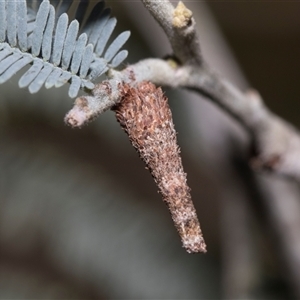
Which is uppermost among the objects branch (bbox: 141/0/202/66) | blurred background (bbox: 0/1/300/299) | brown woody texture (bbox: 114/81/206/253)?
branch (bbox: 141/0/202/66)

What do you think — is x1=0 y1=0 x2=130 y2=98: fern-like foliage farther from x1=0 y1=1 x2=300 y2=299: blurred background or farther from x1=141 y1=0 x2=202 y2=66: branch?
x1=0 y1=1 x2=300 y2=299: blurred background

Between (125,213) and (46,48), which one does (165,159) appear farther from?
(125,213)

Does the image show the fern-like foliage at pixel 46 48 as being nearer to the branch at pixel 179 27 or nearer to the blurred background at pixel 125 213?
the branch at pixel 179 27

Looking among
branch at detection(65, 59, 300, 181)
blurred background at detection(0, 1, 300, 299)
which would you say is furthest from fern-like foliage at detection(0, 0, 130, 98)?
blurred background at detection(0, 1, 300, 299)

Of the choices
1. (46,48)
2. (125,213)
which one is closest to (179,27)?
(46,48)

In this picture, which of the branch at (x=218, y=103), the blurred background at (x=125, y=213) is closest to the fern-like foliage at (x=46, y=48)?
the branch at (x=218, y=103)

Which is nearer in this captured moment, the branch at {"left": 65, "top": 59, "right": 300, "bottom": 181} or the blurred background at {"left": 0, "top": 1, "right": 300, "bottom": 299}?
the branch at {"left": 65, "top": 59, "right": 300, "bottom": 181}

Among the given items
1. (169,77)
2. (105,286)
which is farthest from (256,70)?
(169,77)

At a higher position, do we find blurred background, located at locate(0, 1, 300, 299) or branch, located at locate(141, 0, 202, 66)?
branch, located at locate(141, 0, 202, 66)
